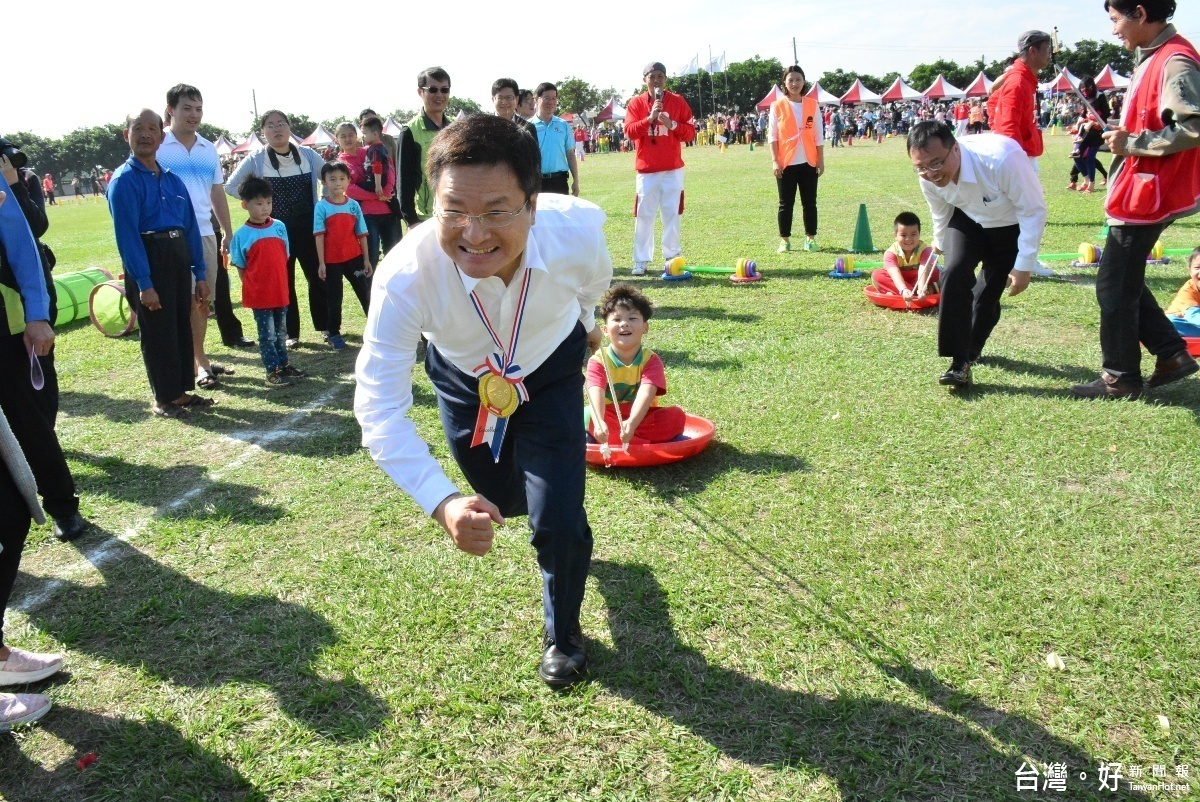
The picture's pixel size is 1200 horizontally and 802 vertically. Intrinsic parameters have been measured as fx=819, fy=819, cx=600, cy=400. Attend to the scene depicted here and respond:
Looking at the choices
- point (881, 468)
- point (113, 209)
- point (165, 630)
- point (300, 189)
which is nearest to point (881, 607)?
point (881, 468)

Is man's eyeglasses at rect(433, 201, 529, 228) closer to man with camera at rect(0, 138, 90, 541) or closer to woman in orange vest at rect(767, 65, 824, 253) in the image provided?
man with camera at rect(0, 138, 90, 541)

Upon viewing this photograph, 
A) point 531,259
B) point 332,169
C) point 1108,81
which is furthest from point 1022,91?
point 1108,81

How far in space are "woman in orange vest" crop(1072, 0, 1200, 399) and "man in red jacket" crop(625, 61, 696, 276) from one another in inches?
200

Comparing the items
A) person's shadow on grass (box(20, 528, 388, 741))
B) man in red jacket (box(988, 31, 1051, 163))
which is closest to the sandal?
person's shadow on grass (box(20, 528, 388, 741))

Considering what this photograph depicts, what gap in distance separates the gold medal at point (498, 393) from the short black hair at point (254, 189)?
518cm

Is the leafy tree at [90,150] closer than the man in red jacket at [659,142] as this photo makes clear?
No

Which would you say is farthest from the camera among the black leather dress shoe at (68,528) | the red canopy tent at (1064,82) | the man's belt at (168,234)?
the red canopy tent at (1064,82)

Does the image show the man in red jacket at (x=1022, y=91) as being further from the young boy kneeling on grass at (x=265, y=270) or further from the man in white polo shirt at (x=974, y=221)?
the young boy kneeling on grass at (x=265, y=270)

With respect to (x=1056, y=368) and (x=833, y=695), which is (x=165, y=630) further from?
(x=1056, y=368)

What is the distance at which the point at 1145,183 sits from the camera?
504cm

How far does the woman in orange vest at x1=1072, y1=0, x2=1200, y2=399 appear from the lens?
4887mm

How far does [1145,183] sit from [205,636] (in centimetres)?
577

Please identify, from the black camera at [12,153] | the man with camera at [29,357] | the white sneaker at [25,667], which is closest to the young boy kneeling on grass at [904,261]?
Answer: the man with camera at [29,357]

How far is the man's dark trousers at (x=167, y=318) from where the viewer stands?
6055 mm
